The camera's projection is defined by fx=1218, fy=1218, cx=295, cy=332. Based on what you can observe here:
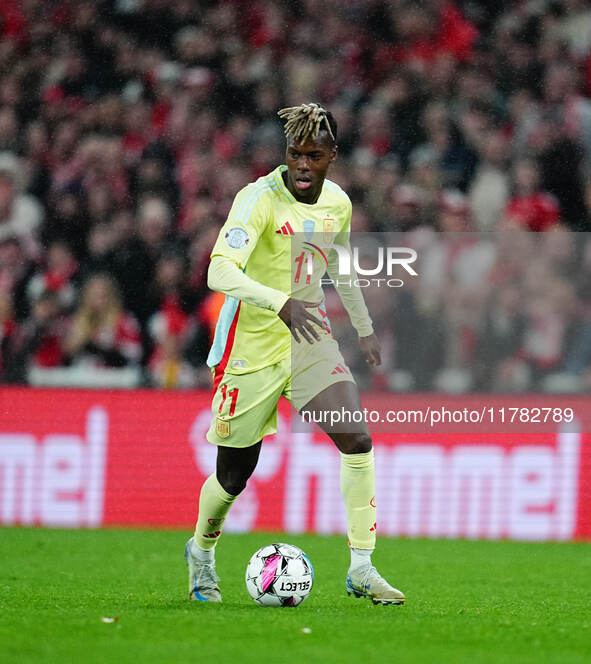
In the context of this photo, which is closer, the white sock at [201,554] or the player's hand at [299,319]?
the player's hand at [299,319]

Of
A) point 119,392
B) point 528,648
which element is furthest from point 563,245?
point 528,648

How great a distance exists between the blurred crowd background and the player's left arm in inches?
142

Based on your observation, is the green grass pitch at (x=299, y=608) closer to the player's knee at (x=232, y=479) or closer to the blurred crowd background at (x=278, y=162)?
the player's knee at (x=232, y=479)

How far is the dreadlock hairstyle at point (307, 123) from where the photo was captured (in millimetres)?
5555

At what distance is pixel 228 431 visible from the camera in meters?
5.72

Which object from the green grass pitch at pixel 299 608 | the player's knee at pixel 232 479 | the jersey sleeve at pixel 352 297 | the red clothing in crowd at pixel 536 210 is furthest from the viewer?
the red clothing in crowd at pixel 536 210

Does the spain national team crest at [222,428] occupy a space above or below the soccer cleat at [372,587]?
above

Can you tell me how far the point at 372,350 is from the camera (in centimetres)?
606

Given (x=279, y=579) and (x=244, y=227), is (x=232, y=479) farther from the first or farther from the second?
(x=244, y=227)

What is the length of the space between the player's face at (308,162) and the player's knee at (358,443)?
1.16 m

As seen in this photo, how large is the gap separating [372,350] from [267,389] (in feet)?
2.05

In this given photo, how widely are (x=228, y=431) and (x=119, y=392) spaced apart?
446 cm

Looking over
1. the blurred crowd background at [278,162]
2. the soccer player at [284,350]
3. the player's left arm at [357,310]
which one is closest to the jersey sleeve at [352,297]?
the player's left arm at [357,310]

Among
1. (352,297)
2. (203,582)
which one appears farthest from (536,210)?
(203,582)
